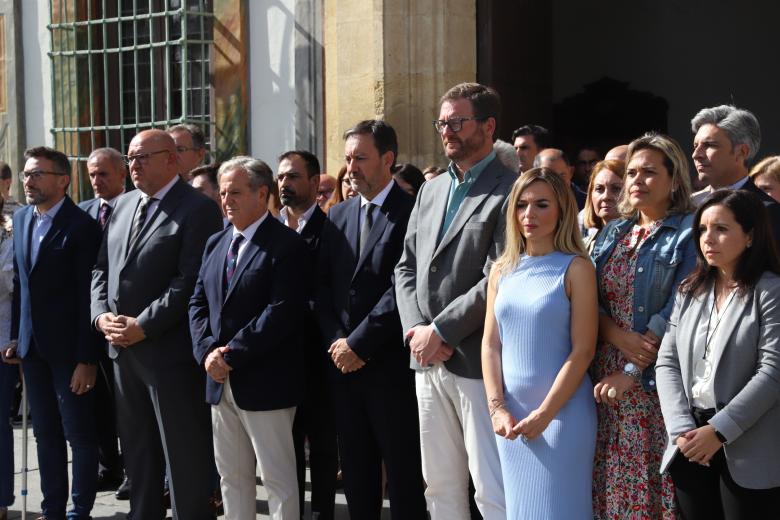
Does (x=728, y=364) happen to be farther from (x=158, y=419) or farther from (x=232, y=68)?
(x=232, y=68)

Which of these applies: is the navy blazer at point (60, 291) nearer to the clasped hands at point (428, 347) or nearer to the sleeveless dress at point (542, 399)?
the clasped hands at point (428, 347)

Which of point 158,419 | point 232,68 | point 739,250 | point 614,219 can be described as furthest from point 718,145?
point 232,68

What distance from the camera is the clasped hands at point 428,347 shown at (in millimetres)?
4754

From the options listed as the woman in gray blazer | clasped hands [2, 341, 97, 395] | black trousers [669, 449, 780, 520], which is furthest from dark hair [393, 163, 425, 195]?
black trousers [669, 449, 780, 520]

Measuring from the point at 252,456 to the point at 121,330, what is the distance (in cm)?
91

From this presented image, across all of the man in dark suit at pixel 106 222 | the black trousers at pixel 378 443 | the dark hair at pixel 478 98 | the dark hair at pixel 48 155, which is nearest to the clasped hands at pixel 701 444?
the black trousers at pixel 378 443

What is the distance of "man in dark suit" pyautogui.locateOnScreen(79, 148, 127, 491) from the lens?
22.4ft

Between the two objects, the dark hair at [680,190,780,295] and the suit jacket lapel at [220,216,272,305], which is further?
the suit jacket lapel at [220,216,272,305]

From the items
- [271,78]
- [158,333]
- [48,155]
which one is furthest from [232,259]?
[271,78]

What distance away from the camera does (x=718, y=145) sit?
4.88 metres

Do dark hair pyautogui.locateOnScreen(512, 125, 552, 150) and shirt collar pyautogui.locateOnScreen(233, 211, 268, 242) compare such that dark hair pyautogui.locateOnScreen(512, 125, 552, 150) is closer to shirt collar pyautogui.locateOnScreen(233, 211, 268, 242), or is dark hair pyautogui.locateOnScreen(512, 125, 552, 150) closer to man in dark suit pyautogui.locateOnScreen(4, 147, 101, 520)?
shirt collar pyautogui.locateOnScreen(233, 211, 268, 242)

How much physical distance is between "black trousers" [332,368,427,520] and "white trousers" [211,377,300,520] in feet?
0.89

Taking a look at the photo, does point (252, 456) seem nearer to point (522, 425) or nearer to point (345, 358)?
point (345, 358)

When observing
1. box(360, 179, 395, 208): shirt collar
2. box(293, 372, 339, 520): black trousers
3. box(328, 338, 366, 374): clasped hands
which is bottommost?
box(293, 372, 339, 520): black trousers
